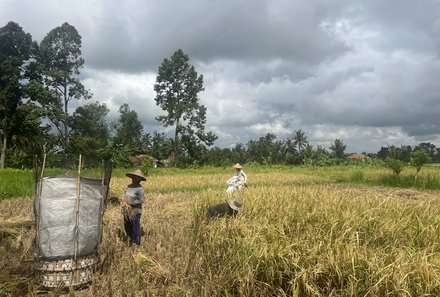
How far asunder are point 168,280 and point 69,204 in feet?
4.46

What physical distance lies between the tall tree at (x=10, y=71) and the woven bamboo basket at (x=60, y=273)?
23.6 metres

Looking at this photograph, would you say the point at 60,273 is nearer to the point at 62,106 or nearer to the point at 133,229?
the point at 133,229

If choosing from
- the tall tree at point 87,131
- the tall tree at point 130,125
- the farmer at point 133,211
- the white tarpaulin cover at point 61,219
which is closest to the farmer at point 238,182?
the farmer at point 133,211

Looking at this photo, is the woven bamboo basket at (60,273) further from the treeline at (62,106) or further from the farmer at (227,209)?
the treeline at (62,106)

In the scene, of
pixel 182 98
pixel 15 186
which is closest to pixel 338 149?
A: pixel 182 98

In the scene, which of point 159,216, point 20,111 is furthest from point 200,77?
point 159,216

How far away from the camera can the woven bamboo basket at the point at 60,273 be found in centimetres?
380

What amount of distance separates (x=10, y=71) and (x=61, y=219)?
2523cm

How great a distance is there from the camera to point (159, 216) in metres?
7.64

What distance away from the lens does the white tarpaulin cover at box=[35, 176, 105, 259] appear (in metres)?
3.85

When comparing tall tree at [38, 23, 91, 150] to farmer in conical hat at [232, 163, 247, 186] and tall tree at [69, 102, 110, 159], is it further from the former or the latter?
farmer in conical hat at [232, 163, 247, 186]

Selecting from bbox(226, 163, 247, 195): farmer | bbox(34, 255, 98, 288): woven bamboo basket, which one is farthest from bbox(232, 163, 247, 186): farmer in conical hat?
bbox(34, 255, 98, 288): woven bamboo basket

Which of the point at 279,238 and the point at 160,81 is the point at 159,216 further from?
the point at 160,81

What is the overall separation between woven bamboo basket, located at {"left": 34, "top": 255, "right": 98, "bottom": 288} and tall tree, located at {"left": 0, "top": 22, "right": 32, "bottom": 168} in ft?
77.3
